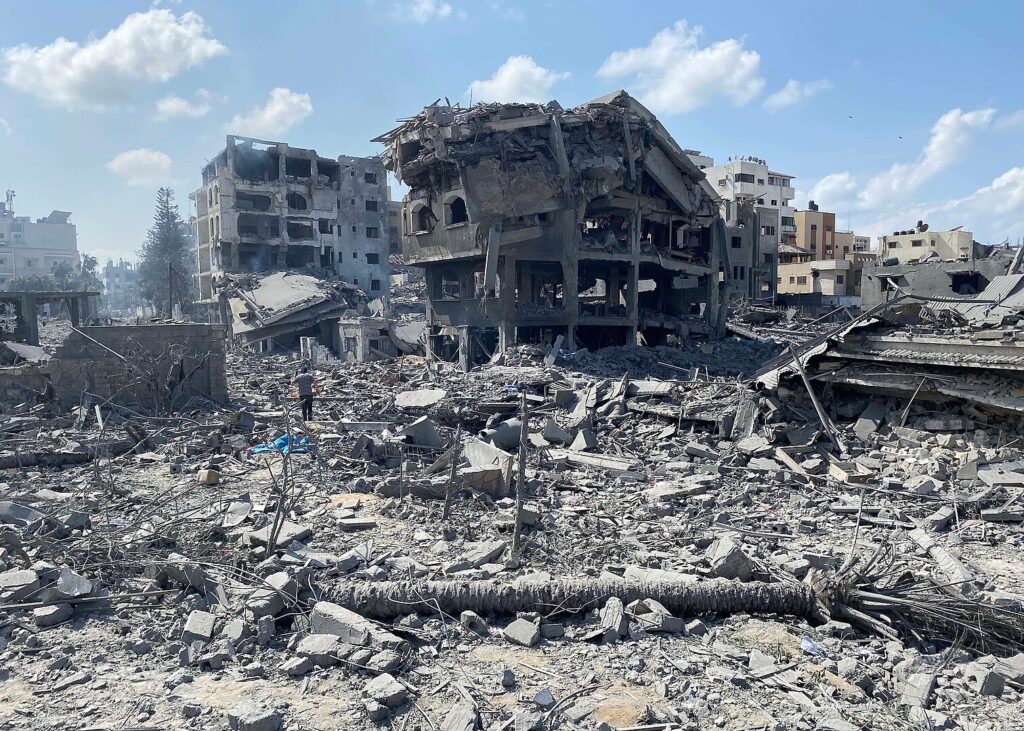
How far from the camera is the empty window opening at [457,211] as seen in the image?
25.4m

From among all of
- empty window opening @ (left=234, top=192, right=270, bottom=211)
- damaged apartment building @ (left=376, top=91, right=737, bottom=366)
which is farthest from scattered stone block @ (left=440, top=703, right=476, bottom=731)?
empty window opening @ (left=234, top=192, right=270, bottom=211)

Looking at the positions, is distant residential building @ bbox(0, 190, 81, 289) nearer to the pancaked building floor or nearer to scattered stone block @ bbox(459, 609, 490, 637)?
the pancaked building floor

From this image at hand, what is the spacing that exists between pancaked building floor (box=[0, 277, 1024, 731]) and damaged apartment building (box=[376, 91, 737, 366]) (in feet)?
37.8

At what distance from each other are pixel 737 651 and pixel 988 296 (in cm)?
1256

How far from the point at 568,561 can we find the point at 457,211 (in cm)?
2066

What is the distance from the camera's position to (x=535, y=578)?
594 centimetres

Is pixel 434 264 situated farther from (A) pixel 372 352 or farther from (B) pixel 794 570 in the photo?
(B) pixel 794 570

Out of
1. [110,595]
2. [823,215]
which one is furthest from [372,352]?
[823,215]

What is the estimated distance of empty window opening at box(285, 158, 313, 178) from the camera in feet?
152

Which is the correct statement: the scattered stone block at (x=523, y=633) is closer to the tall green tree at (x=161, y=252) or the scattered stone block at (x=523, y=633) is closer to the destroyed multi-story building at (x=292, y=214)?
the destroyed multi-story building at (x=292, y=214)

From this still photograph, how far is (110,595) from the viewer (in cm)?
568

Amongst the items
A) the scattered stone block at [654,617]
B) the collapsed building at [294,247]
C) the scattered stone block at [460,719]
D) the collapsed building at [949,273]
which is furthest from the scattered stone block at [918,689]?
the collapsed building at [294,247]

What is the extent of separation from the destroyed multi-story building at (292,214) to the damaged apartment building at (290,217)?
6 cm

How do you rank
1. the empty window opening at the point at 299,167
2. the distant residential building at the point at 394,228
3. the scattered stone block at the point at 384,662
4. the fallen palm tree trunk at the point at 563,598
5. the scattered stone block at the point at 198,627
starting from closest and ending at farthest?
the scattered stone block at the point at 384,662 → the scattered stone block at the point at 198,627 → the fallen palm tree trunk at the point at 563,598 → the empty window opening at the point at 299,167 → the distant residential building at the point at 394,228
